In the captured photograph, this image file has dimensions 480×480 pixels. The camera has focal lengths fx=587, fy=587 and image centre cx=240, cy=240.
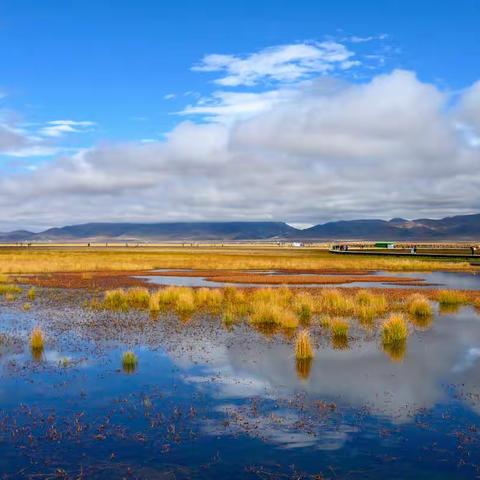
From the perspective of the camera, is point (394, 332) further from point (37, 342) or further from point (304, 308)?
point (37, 342)

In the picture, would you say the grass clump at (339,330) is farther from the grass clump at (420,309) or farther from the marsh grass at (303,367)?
the grass clump at (420,309)

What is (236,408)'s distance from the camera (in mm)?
13867

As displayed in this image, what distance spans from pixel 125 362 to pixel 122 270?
5021cm

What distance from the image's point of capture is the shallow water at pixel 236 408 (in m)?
10.6

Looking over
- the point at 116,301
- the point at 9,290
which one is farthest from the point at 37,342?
the point at 9,290

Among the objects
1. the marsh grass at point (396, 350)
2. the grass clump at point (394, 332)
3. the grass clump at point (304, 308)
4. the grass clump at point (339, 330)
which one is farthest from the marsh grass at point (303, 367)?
the grass clump at point (304, 308)

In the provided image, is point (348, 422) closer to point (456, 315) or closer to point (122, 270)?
point (456, 315)

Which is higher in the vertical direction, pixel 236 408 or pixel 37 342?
pixel 37 342

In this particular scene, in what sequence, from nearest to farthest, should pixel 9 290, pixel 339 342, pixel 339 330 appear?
pixel 339 342 < pixel 339 330 < pixel 9 290

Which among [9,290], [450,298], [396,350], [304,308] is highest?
[9,290]

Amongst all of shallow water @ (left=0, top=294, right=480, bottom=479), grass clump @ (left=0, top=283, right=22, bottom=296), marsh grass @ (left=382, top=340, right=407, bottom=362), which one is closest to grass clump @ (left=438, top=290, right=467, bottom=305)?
shallow water @ (left=0, top=294, right=480, bottom=479)

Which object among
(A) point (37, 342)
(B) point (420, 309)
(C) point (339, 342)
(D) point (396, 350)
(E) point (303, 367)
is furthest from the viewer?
(B) point (420, 309)

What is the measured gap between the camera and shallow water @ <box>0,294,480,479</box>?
10.6 meters

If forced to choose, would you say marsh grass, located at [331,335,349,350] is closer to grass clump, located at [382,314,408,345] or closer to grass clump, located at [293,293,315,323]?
grass clump, located at [382,314,408,345]
